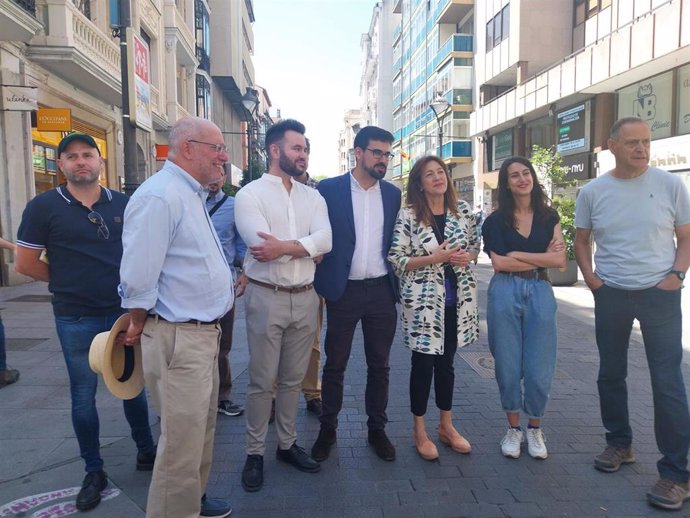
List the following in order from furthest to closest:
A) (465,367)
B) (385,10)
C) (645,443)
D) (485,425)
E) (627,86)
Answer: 1. (385,10)
2. (627,86)
3. (465,367)
4. (485,425)
5. (645,443)

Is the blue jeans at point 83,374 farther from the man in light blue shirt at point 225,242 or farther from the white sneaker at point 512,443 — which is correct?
the white sneaker at point 512,443

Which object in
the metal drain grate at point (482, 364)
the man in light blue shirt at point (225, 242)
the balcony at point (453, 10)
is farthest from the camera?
the balcony at point (453, 10)

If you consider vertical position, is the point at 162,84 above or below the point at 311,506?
above

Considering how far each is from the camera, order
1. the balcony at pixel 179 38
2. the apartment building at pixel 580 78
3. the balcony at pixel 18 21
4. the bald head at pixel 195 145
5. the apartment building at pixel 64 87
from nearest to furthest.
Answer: the bald head at pixel 195 145, the balcony at pixel 18 21, the apartment building at pixel 64 87, the apartment building at pixel 580 78, the balcony at pixel 179 38

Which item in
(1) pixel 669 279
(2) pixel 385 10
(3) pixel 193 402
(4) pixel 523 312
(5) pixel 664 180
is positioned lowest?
(3) pixel 193 402

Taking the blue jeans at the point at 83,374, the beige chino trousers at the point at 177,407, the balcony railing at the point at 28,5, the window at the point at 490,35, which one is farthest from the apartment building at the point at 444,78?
the beige chino trousers at the point at 177,407

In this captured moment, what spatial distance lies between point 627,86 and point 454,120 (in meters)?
17.2

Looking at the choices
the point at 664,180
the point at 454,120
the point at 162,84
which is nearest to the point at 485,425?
the point at 664,180

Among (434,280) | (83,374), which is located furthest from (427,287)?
(83,374)

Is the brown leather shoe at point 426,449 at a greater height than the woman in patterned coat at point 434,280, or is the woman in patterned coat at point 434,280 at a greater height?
the woman in patterned coat at point 434,280

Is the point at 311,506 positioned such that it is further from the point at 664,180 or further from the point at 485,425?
the point at 664,180

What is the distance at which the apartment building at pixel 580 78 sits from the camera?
1579cm

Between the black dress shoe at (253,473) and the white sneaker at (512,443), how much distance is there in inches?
65.9

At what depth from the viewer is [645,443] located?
3.77 meters
